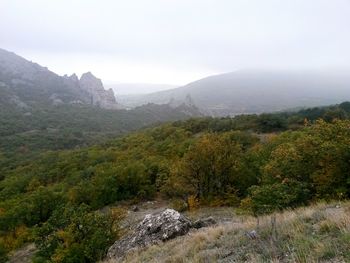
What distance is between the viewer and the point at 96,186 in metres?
40.0

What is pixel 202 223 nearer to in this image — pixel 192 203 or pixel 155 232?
pixel 155 232

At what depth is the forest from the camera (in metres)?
17.2

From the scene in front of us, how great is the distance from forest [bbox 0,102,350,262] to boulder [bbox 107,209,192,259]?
6.73ft

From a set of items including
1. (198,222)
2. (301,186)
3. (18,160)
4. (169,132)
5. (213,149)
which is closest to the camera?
→ (198,222)

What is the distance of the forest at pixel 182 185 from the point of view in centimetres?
1722

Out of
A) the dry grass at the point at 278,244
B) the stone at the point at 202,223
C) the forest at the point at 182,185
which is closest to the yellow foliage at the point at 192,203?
the forest at the point at 182,185

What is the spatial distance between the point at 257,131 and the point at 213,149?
37.3 m

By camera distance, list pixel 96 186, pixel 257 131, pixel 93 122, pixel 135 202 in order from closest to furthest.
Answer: pixel 135 202, pixel 96 186, pixel 257 131, pixel 93 122

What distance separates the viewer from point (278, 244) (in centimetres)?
751

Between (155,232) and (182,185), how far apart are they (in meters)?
18.1

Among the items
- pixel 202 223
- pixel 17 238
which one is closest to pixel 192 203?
pixel 202 223

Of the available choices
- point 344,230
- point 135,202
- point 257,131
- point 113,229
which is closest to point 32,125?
point 257,131

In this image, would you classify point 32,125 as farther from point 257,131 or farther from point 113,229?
point 113,229

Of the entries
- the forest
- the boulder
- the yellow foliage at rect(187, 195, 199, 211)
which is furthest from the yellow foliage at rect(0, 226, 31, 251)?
the boulder
